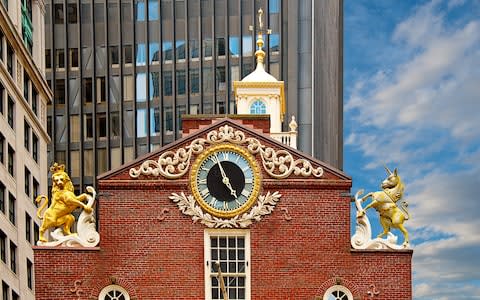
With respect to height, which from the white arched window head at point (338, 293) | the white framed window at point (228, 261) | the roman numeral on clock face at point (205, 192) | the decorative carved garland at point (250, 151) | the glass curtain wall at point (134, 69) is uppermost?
the glass curtain wall at point (134, 69)

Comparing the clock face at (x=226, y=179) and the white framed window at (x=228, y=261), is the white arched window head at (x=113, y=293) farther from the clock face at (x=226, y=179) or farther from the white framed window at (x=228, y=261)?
the clock face at (x=226, y=179)

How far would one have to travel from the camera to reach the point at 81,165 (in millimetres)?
126938

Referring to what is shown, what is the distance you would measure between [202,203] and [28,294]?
38.3 metres

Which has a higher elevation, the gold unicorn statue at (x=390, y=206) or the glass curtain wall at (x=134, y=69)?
the glass curtain wall at (x=134, y=69)

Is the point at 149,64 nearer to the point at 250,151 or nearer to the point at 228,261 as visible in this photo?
the point at 250,151

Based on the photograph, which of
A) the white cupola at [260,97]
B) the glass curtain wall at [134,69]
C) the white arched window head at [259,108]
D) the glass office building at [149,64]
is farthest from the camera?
the glass curtain wall at [134,69]

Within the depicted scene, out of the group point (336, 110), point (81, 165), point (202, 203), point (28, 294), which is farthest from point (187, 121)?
point (336, 110)

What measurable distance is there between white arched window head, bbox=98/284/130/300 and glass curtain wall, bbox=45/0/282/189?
68.0 meters

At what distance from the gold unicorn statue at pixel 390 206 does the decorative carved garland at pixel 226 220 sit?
11.1ft

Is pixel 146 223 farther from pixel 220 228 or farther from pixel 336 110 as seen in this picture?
pixel 336 110

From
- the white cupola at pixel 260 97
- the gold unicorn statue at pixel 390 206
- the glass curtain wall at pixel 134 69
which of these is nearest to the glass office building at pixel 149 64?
the glass curtain wall at pixel 134 69

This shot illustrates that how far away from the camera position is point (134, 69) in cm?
12781

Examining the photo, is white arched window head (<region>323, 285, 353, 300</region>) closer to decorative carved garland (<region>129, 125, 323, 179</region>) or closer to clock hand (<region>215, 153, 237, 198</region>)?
decorative carved garland (<region>129, 125, 323, 179</region>)

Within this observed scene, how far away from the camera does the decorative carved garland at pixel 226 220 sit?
2307 inches
